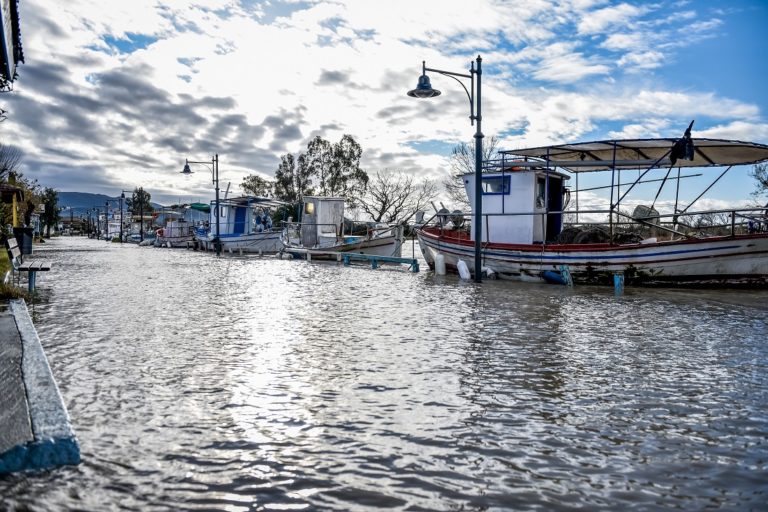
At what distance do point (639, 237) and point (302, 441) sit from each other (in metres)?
15.3

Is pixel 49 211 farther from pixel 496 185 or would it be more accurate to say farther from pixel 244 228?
pixel 496 185

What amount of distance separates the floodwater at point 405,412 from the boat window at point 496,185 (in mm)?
9653

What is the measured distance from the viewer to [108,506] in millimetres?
2701

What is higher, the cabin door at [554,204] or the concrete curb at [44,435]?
the cabin door at [554,204]

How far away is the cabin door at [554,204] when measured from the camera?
18812 mm

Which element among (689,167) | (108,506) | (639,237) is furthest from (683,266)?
(108,506)

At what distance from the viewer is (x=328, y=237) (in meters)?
31.0

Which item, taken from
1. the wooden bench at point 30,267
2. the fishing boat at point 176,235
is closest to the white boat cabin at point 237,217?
the fishing boat at point 176,235

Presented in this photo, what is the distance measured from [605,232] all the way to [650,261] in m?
2.09

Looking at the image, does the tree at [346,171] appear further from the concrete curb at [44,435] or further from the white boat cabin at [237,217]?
the concrete curb at [44,435]

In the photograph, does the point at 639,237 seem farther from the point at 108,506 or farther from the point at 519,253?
the point at 108,506

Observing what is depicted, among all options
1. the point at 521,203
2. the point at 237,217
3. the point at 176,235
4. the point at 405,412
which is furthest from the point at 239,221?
the point at 405,412

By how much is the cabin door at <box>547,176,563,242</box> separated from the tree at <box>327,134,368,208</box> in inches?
1563

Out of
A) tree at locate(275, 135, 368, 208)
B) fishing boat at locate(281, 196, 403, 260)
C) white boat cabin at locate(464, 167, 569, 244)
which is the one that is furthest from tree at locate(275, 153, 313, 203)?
white boat cabin at locate(464, 167, 569, 244)
